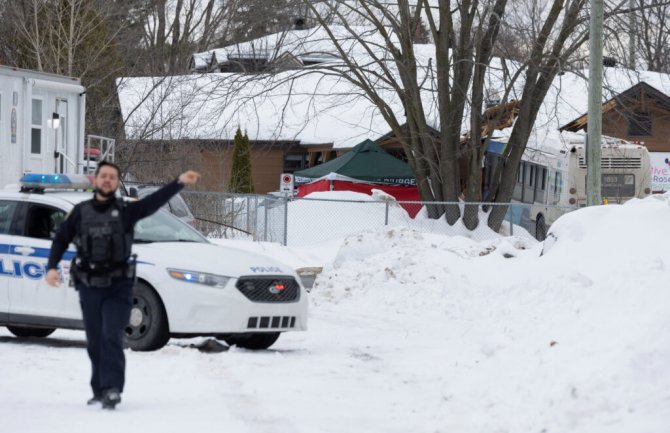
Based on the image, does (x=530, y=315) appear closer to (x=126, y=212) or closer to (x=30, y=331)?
(x=30, y=331)

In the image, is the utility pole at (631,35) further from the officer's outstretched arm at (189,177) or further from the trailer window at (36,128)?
the officer's outstretched arm at (189,177)

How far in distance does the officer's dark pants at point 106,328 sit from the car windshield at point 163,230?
139 inches

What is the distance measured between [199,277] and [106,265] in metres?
2.97

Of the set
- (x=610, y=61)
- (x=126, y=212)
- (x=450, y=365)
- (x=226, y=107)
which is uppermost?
(x=610, y=61)

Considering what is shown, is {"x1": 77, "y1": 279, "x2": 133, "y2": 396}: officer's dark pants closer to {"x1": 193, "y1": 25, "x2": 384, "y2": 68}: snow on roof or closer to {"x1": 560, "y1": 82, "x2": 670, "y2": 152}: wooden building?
{"x1": 193, "y1": 25, "x2": 384, "y2": 68}: snow on roof

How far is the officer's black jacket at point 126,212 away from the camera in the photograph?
8062mm

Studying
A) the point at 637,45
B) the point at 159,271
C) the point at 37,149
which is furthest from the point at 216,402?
the point at 637,45

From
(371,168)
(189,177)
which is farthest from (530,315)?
(371,168)

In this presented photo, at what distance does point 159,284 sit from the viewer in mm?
10938

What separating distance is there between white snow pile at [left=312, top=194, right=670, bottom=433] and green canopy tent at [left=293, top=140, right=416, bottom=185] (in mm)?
17656

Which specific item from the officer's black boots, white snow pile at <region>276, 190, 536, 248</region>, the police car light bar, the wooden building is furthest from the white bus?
the officer's black boots

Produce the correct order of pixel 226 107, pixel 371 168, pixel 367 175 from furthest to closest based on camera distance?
1. pixel 371 168
2. pixel 367 175
3. pixel 226 107

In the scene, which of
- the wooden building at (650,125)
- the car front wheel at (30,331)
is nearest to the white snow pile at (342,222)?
the car front wheel at (30,331)

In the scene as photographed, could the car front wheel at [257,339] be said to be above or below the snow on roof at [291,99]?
below
